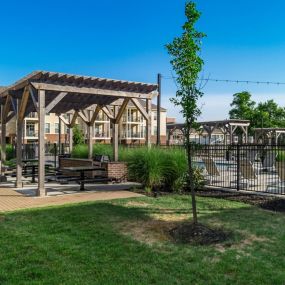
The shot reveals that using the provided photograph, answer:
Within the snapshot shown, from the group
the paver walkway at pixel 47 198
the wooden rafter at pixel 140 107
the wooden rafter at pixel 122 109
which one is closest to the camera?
the paver walkway at pixel 47 198

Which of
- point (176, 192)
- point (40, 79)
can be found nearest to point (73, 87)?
point (40, 79)

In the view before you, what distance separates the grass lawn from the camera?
4258 mm

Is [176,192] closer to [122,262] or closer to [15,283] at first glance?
[122,262]

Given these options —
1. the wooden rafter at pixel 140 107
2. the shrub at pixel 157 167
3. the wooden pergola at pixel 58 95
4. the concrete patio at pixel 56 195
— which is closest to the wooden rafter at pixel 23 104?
the wooden pergola at pixel 58 95

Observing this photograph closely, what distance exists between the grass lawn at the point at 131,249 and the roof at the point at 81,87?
4240mm

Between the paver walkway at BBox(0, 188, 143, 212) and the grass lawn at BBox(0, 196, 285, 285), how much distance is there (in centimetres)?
92

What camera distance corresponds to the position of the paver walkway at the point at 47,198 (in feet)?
28.9

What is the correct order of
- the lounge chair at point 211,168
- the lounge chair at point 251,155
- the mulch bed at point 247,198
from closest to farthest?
the mulch bed at point 247,198, the lounge chair at point 211,168, the lounge chair at point 251,155

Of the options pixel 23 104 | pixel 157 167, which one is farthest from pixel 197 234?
pixel 23 104

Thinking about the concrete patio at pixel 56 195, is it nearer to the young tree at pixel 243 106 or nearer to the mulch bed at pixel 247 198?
the mulch bed at pixel 247 198

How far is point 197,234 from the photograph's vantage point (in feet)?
19.4

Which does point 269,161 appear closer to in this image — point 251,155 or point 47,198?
point 251,155

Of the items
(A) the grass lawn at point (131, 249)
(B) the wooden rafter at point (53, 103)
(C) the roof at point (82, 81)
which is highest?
(C) the roof at point (82, 81)

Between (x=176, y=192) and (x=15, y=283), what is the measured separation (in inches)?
277
